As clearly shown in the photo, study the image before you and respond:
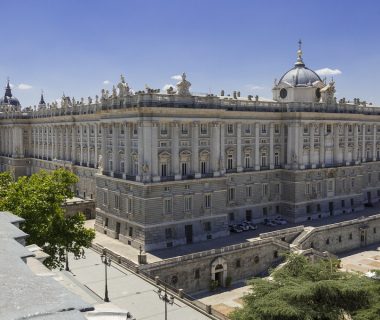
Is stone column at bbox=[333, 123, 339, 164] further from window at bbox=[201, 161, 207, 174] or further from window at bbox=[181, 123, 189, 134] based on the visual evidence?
window at bbox=[181, 123, 189, 134]

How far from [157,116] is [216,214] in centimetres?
1508

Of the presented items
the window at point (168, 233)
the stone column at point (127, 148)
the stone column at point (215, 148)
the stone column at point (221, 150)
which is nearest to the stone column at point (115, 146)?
the stone column at point (127, 148)

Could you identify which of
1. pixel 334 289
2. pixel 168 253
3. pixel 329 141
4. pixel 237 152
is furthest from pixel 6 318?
pixel 329 141

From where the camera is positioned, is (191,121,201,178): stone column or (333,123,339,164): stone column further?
(333,123,339,164): stone column

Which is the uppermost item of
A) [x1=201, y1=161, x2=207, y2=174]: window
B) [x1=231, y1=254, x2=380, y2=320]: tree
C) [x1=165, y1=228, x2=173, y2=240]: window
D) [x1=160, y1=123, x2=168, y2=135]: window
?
[x1=160, y1=123, x2=168, y2=135]: window

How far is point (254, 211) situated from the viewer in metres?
63.8

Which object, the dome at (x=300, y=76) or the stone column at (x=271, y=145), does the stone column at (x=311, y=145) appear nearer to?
the stone column at (x=271, y=145)

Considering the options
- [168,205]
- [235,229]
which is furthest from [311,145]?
[168,205]

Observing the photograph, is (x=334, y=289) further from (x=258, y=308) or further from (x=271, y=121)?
(x=271, y=121)

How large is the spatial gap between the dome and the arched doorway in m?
34.1

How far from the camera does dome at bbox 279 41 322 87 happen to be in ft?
229

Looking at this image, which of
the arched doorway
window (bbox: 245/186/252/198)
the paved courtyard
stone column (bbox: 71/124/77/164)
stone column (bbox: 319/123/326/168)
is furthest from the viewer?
stone column (bbox: 71/124/77/164)

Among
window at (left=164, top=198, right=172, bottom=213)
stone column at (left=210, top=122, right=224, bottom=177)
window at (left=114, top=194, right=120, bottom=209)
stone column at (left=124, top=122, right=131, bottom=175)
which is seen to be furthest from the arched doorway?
stone column at (left=124, top=122, right=131, bottom=175)

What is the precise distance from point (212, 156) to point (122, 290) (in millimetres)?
22458
